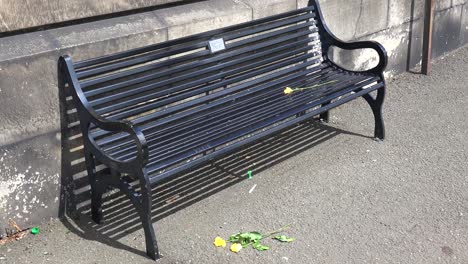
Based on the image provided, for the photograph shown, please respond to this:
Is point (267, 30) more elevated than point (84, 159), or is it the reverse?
→ point (267, 30)

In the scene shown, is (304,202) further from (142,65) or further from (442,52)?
(442,52)

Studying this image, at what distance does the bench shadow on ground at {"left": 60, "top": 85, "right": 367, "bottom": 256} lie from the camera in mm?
3824

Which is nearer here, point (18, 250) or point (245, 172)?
point (18, 250)

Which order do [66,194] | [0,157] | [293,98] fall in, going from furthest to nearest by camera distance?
1. [293,98]
2. [66,194]
3. [0,157]

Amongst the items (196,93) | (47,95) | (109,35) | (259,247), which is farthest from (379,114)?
(47,95)

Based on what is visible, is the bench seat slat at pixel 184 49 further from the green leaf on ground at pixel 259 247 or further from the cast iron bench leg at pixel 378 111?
the green leaf on ground at pixel 259 247

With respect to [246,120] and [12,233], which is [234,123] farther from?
[12,233]

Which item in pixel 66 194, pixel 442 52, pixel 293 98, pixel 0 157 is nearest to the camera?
pixel 0 157

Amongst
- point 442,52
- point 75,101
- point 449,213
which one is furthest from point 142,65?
point 442,52

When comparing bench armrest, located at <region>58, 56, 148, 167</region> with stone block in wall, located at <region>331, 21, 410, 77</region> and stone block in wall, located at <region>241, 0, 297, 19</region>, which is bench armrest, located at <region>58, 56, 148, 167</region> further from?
stone block in wall, located at <region>331, 21, 410, 77</region>

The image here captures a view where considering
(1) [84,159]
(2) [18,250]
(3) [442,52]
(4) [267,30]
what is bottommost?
(3) [442,52]

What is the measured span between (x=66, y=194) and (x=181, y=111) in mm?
858

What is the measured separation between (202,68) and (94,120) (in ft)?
3.22

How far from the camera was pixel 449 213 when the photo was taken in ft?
13.1
